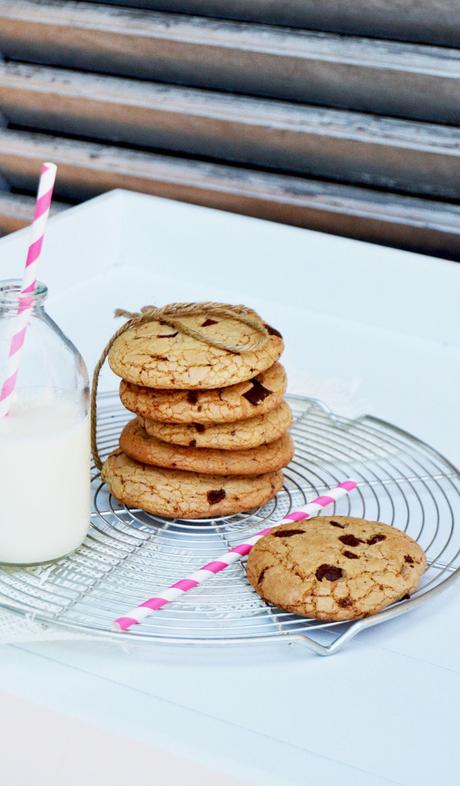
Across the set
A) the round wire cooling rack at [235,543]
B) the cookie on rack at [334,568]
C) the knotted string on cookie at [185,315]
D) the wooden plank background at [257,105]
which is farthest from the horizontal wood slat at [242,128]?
the cookie on rack at [334,568]

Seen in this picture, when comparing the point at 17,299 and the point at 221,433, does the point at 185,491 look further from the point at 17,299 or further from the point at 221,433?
the point at 17,299

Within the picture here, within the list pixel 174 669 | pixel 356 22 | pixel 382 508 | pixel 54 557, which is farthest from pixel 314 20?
pixel 174 669

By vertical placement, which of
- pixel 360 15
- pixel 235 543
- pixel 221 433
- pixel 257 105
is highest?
pixel 360 15

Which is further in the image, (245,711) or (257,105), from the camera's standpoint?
Result: (257,105)

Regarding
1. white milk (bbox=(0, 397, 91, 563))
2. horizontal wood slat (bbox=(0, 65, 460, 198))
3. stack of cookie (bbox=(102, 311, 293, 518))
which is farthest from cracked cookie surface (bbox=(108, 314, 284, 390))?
horizontal wood slat (bbox=(0, 65, 460, 198))

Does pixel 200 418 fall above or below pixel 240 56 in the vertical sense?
below

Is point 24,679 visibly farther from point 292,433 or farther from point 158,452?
point 292,433

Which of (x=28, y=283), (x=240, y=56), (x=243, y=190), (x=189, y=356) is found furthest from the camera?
(x=243, y=190)

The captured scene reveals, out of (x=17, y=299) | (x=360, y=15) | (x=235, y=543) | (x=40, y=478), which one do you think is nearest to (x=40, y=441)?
(x=40, y=478)
